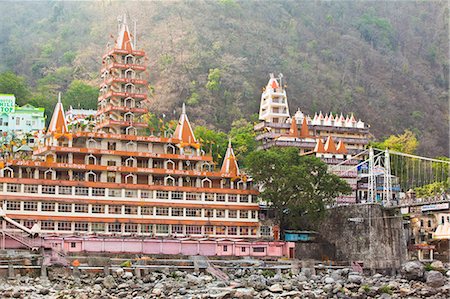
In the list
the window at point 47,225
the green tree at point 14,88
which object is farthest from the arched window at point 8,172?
the green tree at point 14,88

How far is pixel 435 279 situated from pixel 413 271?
15.7 feet

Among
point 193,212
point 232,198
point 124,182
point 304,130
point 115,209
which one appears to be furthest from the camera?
point 304,130

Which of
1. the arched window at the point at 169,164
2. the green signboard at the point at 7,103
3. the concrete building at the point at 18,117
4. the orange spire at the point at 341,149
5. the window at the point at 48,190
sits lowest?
the window at the point at 48,190

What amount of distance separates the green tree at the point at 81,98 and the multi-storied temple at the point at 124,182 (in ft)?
161

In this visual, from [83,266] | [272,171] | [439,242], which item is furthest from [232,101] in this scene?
[83,266]

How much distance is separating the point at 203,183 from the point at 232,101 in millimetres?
70736

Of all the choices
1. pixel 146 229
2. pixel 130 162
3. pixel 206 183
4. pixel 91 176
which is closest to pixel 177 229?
pixel 146 229

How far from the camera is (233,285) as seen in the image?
196ft

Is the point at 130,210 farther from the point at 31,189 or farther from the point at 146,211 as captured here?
the point at 31,189

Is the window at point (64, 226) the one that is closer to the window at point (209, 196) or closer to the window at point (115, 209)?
the window at point (115, 209)

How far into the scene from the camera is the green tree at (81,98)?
5394 inches

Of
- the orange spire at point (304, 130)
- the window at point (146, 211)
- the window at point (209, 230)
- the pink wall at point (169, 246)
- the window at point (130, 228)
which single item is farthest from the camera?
the orange spire at point (304, 130)

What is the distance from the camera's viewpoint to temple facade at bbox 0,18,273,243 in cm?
7675

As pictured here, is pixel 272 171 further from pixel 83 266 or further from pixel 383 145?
pixel 383 145
